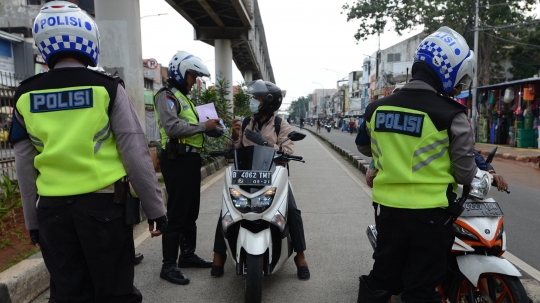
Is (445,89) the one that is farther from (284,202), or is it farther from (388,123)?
(284,202)

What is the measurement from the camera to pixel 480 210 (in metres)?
2.64

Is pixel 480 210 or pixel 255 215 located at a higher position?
pixel 480 210

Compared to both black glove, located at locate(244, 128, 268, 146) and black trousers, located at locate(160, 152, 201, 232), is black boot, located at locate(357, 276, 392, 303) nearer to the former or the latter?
black glove, located at locate(244, 128, 268, 146)

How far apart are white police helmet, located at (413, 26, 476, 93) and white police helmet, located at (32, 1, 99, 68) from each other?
69.6 inches

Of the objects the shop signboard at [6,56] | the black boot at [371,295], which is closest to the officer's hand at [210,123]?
the black boot at [371,295]

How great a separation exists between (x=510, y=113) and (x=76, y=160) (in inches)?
773

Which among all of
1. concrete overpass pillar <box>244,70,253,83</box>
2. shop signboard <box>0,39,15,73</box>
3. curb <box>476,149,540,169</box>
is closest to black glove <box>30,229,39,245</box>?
curb <box>476,149,540,169</box>

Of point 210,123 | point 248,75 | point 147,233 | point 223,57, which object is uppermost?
point 248,75

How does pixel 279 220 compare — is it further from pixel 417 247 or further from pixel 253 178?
pixel 417 247

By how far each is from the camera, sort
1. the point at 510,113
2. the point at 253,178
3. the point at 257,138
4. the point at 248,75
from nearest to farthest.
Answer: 1. the point at 253,178
2. the point at 257,138
3. the point at 510,113
4. the point at 248,75

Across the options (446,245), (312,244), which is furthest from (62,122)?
(312,244)

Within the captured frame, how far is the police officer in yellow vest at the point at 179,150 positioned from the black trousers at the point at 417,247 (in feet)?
5.94

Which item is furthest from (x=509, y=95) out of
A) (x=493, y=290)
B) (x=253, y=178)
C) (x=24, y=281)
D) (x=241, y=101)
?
(x=24, y=281)

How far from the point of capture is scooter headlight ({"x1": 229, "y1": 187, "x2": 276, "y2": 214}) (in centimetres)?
304
